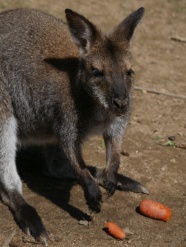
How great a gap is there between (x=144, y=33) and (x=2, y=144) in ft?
13.7

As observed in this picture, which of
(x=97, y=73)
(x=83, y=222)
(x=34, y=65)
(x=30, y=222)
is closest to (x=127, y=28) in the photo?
(x=97, y=73)

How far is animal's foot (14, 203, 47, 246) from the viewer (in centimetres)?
432

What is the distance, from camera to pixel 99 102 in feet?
14.5

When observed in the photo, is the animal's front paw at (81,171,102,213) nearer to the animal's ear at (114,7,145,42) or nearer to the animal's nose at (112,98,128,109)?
the animal's nose at (112,98,128,109)

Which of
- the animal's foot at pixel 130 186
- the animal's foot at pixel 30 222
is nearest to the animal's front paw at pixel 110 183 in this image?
the animal's foot at pixel 130 186

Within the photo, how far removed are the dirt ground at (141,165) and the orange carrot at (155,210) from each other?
55 millimetres

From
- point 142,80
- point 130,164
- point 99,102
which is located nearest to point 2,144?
point 99,102

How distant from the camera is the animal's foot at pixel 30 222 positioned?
4.32 m

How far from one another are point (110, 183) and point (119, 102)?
80 centimetres

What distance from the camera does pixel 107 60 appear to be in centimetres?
438

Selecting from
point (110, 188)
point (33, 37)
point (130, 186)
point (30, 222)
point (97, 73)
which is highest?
point (97, 73)

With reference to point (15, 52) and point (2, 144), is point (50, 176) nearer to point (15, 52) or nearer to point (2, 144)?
point (2, 144)

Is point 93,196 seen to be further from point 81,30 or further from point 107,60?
point 81,30

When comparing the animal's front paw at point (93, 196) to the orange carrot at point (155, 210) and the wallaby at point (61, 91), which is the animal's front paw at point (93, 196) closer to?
the wallaby at point (61, 91)
